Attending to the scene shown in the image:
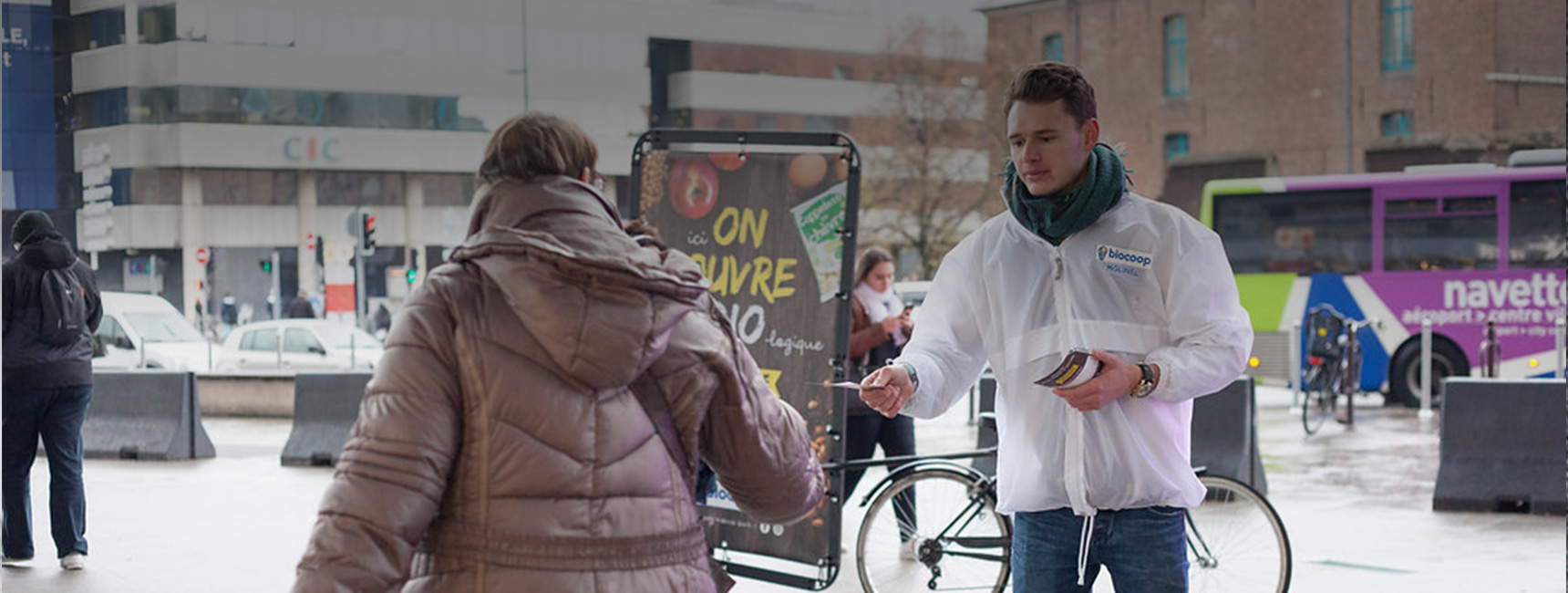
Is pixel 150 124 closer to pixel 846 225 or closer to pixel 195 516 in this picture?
pixel 195 516

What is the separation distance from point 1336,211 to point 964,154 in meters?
25.4

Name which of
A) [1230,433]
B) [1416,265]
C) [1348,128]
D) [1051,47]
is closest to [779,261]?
[1230,433]

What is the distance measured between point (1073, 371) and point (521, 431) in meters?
1.12

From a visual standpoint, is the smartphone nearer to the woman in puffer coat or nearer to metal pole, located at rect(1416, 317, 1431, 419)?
the woman in puffer coat

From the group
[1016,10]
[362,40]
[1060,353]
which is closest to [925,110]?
[1016,10]

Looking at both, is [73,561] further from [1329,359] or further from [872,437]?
[1329,359]

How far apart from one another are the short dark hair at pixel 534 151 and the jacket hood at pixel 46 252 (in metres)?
6.58

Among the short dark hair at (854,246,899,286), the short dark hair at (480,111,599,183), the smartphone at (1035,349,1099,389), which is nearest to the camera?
the short dark hair at (480,111,599,183)

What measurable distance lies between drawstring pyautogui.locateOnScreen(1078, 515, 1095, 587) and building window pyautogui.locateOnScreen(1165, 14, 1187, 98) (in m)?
45.1

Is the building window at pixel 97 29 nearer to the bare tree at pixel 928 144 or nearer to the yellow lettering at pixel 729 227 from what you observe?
the yellow lettering at pixel 729 227

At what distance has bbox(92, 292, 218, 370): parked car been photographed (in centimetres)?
2128

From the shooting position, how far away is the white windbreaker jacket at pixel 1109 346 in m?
3.36

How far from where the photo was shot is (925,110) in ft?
148

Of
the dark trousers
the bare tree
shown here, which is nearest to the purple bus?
the dark trousers
